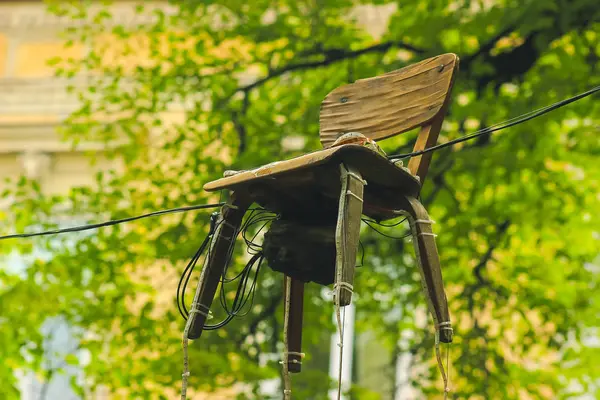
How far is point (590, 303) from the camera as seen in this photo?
785 centimetres

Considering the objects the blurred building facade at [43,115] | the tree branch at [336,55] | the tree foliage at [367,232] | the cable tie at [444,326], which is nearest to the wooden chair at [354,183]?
the cable tie at [444,326]

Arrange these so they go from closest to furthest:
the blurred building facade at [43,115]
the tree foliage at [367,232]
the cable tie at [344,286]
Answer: the cable tie at [344,286], the tree foliage at [367,232], the blurred building facade at [43,115]

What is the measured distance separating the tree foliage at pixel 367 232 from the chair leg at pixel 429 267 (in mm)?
3704

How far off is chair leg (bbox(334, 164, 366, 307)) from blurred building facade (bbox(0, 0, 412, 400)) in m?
7.08

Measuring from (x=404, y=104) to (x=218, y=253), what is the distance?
86 cm

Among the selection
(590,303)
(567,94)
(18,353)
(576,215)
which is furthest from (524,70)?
(18,353)

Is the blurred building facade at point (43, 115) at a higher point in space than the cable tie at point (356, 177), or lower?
higher

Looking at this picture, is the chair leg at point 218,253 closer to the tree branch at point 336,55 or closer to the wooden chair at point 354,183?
the wooden chair at point 354,183

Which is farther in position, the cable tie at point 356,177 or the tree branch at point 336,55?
the tree branch at point 336,55

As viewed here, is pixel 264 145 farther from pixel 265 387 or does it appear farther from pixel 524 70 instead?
pixel 265 387

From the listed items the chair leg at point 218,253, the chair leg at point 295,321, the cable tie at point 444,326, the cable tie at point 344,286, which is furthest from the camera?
the chair leg at point 295,321

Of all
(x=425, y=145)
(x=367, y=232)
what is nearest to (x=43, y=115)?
(x=367, y=232)

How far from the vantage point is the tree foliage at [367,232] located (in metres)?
7.02

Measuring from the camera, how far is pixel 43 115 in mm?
10789
